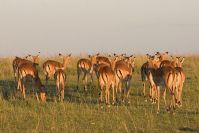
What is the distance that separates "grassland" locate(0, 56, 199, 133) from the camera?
12906 mm

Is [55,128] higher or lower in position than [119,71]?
lower

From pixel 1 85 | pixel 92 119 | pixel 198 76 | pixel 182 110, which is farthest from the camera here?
pixel 198 76

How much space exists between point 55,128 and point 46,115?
182 cm

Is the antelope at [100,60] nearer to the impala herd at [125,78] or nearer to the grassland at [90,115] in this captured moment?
the impala herd at [125,78]

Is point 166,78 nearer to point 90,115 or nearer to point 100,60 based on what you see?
point 90,115

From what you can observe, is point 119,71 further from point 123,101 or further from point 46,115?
point 46,115

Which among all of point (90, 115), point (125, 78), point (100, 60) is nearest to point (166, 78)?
point (125, 78)

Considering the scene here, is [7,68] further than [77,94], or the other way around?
[7,68]

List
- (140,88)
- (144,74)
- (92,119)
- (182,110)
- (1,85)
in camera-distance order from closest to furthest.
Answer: (92,119)
(182,110)
(144,74)
(140,88)
(1,85)

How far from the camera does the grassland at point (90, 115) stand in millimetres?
12906

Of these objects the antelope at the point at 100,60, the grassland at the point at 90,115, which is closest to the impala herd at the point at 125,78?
the grassland at the point at 90,115

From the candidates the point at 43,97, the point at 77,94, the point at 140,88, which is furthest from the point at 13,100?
the point at 140,88

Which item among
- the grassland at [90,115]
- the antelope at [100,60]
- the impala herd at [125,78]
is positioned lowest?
the grassland at [90,115]

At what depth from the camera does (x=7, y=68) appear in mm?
28906
